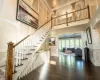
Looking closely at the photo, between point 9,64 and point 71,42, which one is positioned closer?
point 9,64

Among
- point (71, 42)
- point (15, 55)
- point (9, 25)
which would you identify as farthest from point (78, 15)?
point (71, 42)

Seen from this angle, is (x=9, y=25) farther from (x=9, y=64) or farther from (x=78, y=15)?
(x=78, y=15)

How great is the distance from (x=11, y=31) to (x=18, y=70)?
6.01 ft

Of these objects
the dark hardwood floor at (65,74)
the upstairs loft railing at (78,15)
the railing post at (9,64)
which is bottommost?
the dark hardwood floor at (65,74)

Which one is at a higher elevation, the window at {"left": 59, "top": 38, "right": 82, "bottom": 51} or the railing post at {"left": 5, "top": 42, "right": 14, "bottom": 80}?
the window at {"left": 59, "top": 38, "right": 82, "bottom": 51}

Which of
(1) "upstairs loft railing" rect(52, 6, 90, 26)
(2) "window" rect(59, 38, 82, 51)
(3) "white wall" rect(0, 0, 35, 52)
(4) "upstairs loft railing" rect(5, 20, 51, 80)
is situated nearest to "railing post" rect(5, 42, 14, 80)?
(4) "upstairs loft railing" rect(5, 20, 51, 80)

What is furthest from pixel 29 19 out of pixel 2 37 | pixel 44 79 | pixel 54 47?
pixel 54 47

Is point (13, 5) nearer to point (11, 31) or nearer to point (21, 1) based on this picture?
point (21, 1)

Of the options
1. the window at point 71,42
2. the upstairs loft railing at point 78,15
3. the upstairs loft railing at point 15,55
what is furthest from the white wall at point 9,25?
the window at point 71,42

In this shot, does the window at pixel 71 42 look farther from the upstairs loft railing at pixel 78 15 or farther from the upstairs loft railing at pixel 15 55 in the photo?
the upstairs loft railing at pixel 15 55

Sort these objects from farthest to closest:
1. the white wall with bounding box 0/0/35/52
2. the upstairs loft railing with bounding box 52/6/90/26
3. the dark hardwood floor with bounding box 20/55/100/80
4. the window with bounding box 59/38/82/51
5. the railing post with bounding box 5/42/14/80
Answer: the window with bounding box 59/38/82/51, the upstairs loft railing with bounding box 52/6/90/26, the white wall with bounding box 0/0/35/52, the dark hardwood floor with bounding box 20/55/100/80, the railing post with bounding box 5/42/14/80

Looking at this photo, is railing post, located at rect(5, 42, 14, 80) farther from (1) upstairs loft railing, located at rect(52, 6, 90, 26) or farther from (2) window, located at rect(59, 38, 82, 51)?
(2) window, located at rect(59, 38, 82, 51)

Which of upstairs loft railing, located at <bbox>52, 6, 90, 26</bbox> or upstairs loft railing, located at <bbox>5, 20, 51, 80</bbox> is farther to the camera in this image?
upstairs loft railing, located at <bbox>52, 6, 90, 26</bbox>

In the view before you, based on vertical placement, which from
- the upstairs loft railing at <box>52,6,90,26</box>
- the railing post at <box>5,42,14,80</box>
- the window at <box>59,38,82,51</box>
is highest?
the upstairs loft railing at <box>52,6,90,26</box>
